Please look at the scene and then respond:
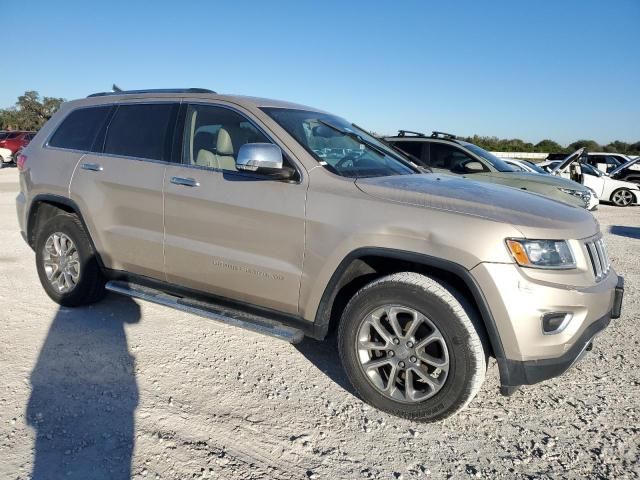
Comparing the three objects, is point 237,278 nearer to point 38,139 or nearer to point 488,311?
point 488,311

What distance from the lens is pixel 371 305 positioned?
115 inches

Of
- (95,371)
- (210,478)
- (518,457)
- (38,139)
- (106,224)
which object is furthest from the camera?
(38,139)

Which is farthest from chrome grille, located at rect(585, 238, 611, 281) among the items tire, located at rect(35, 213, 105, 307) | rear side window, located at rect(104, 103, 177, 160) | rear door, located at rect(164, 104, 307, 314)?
tire, located at rect(35, 213, 105, 307)

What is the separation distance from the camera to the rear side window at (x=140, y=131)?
3.90 m

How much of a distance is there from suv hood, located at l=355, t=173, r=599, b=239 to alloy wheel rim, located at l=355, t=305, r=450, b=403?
2.13 feet

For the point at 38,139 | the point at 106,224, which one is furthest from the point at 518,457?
the point at 38,139

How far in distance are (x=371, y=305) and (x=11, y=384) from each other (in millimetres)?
2315

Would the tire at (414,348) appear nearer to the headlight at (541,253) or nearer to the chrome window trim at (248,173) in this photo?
the headlight at (541,253)

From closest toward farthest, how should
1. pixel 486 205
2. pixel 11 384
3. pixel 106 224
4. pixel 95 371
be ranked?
pixel 486 205
pixel 11 384
pixel 95 371
pixel 106 224

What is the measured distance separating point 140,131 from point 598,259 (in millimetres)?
3454

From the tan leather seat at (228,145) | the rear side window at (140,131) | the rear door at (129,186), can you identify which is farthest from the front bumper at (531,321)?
the rear side window at (140,131)

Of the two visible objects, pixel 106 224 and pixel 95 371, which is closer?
pixel 95 371

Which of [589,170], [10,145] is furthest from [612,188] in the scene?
[10,145]

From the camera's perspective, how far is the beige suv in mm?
2639
